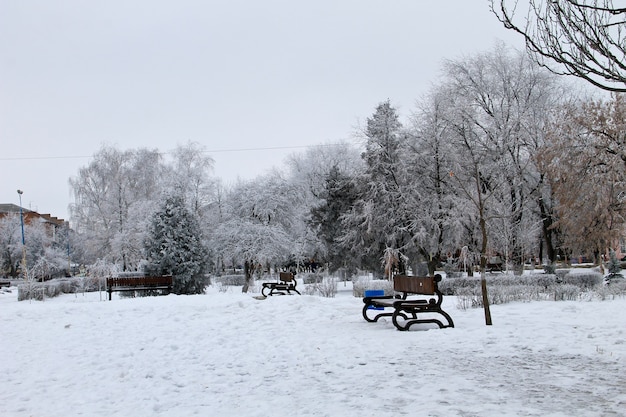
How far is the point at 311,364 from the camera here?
6.55 meters

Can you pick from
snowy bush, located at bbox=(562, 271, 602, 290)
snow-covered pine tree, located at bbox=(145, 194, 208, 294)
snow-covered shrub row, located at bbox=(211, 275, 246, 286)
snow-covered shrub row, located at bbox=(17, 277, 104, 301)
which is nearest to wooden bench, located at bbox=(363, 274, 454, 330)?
snowy bush, located at bbox=(562, 271, 602, 290)

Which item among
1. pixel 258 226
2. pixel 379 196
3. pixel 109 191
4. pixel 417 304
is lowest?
pixel 417 304

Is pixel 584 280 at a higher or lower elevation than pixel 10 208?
lower

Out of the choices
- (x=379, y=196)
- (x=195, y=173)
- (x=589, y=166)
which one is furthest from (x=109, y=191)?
(x=589, y=166)

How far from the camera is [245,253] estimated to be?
28.0 meters

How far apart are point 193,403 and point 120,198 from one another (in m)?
34.8

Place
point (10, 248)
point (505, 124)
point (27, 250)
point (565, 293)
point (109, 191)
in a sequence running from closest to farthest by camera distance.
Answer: point (565, 293), point (505, 124), point (109, 191), point (27, 250), point (10, 248)

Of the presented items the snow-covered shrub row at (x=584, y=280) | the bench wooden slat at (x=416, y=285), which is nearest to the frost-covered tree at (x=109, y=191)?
the snow-covered shrub row at (x=584, y=280)

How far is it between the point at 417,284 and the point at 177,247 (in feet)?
45.5

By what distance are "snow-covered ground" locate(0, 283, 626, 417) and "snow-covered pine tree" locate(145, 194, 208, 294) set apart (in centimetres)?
1009

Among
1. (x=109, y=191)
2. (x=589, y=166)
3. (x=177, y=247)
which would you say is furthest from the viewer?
(x=109, y=191)

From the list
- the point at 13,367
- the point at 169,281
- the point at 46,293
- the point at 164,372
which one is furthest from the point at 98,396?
the point at 46,293

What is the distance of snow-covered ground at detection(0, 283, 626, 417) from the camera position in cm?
468

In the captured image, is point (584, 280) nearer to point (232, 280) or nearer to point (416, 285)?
Result: point (416, 285)
